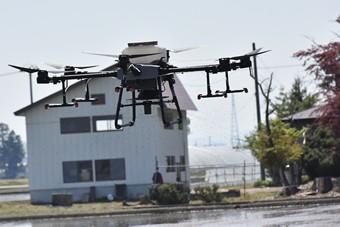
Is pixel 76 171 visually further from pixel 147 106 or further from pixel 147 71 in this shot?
pixel 147 71

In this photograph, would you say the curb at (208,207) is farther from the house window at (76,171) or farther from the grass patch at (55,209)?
the house window at (76,171)

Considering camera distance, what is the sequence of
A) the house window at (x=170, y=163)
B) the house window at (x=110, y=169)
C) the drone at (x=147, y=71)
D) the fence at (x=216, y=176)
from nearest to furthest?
the drone at (x=147, y=71)
the house window at (x=110, y=169)
the house window at (x=170, y=163)
the fence at (x=216, y=176)

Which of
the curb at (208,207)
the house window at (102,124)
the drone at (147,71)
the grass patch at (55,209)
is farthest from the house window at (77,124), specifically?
the drone at (147,71)

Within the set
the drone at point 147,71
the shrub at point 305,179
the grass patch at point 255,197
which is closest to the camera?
the drone at point 147,71

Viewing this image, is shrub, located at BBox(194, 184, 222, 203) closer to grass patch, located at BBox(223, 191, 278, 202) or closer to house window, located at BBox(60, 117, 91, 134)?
grass patch, located at BBox(223, 191, 278, 202)

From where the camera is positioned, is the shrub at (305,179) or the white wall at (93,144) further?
the white wall at (93,144)

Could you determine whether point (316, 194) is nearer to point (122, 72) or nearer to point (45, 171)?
point (45, 171)

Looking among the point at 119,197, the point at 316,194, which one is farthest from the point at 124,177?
the point at 316,194
